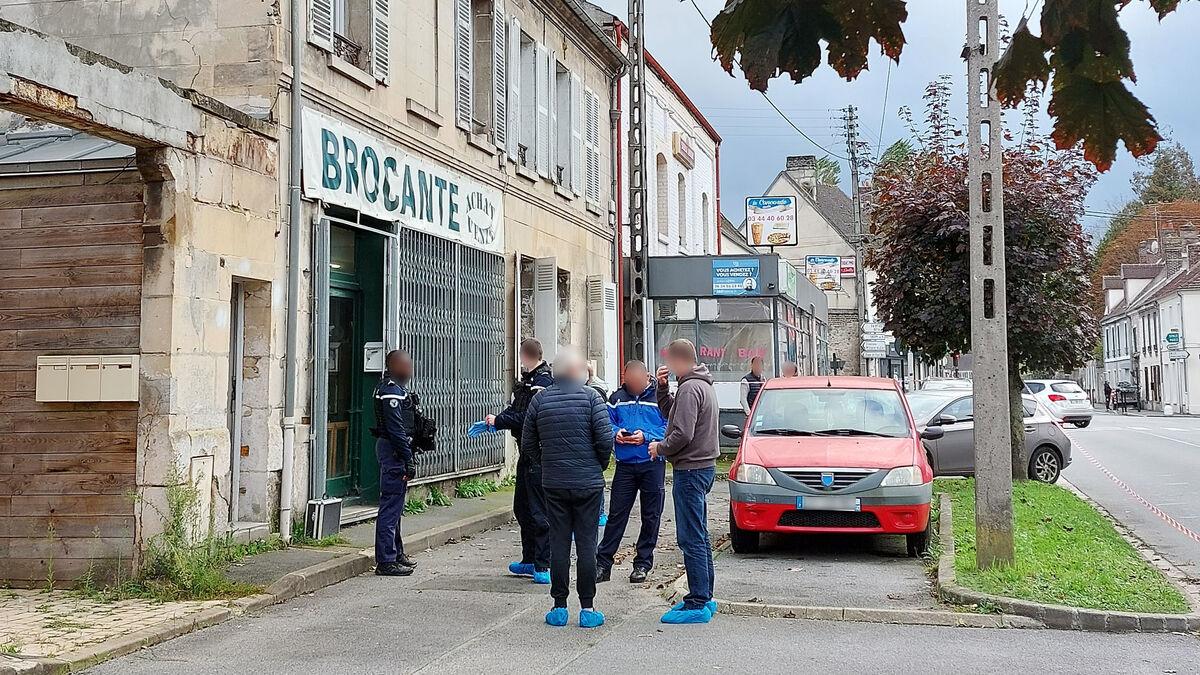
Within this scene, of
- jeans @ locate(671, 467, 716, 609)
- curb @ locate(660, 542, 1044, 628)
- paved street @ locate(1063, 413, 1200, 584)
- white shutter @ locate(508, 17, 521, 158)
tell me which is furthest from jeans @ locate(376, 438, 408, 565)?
white shutter @ locate(508, 17, 521, 158)

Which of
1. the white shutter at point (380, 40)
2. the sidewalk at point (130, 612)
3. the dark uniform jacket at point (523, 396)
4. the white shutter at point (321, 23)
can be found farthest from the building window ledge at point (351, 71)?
the sidewalk at point (130, 612)

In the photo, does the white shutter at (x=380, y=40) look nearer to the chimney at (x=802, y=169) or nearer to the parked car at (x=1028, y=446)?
the parked car at (x=1028, y=446)

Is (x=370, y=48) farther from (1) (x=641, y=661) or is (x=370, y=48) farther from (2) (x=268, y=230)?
(1) (x=641, y=661)

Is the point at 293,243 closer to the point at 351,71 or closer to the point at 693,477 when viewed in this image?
the point at 351,71

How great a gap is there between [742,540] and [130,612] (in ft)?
17.4

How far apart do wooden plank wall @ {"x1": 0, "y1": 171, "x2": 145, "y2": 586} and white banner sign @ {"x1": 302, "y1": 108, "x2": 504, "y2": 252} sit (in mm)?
2272

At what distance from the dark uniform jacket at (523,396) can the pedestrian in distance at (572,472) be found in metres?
1.40

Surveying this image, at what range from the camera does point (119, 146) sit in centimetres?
927

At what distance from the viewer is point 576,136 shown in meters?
19.3

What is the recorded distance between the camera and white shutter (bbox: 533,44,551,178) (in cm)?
1734

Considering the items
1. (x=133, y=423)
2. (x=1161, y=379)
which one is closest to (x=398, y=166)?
(x=133, y=423)

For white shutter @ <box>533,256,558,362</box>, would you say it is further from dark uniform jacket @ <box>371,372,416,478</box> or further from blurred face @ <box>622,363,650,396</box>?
blurred face @ <box>622,363,650,396</box>

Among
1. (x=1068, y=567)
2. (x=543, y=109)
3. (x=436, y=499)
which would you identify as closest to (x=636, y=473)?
(x=1068, y=567)

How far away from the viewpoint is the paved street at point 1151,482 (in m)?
12.5
